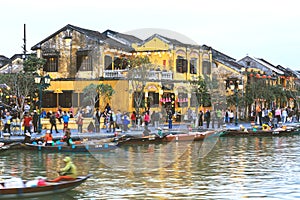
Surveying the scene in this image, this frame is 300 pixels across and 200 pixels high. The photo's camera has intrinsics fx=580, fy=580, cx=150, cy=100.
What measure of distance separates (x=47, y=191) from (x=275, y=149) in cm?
1554

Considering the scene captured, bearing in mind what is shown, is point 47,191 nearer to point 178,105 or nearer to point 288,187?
point 288,187

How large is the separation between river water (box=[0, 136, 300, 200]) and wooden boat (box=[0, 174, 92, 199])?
0.26 m

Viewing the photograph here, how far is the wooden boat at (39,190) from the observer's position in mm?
14781

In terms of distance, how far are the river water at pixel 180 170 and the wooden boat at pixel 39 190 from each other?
0.26 meters

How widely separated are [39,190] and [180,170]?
6.64 metres

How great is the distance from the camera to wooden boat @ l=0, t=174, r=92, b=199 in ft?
48.5

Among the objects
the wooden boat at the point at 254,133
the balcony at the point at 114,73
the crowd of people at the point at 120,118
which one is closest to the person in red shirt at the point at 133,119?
the crowd of people at the point at 120,118

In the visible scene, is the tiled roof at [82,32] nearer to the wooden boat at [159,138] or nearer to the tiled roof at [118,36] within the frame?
the tiled roof at [118,36]

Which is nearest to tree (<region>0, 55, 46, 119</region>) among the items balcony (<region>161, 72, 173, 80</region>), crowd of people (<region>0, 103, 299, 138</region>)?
crowd of people (<region>0, 103, 299, 138</region>)

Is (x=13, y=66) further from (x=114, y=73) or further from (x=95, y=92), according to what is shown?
(x=114, y=73)

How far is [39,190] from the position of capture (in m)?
15.2

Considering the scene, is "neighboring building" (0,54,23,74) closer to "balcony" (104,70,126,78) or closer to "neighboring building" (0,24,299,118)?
"neighboring building" (0,24,299,118)

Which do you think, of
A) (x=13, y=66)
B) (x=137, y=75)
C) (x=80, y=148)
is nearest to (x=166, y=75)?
(x=137, y=75)

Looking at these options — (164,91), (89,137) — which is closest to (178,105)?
(164,91)
